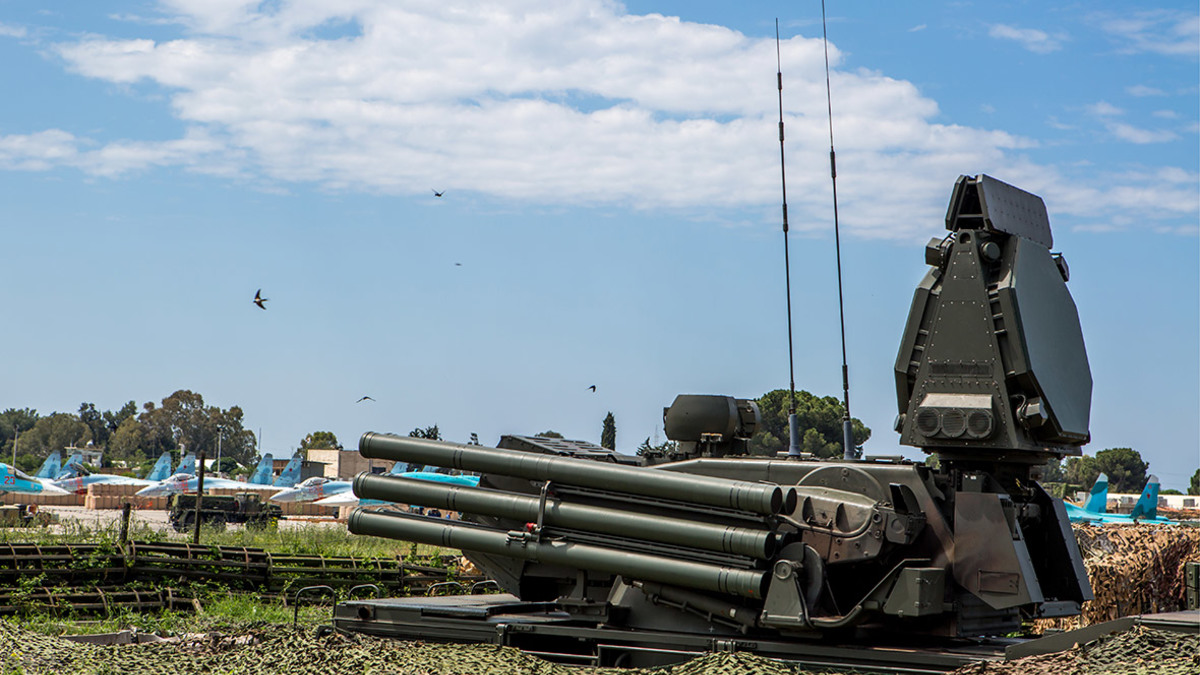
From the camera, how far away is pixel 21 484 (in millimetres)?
54781

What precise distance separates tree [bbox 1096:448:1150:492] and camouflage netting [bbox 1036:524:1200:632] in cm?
11038

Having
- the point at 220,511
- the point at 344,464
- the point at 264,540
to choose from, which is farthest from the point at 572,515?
the point at 344,464

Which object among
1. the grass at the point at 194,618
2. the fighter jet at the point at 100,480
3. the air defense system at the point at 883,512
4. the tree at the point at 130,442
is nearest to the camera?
the air defense system at the point at 883,512

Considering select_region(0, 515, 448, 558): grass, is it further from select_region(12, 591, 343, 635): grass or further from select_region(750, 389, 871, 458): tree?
select_region(750, 389, 871, 458): tree

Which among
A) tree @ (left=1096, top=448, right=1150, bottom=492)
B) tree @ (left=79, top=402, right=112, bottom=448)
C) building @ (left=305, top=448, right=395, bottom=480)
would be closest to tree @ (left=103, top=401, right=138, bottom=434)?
tree @ (left=79, top=402, right=112, bottom=448)

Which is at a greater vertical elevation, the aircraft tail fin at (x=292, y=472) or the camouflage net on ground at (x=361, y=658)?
the aircraft tail fin at (x=292, y=472)

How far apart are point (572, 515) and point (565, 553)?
1.04ft

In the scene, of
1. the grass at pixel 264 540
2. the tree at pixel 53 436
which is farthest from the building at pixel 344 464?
the grass at pixel 264 540

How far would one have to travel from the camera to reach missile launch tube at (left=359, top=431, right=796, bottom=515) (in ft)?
31.3

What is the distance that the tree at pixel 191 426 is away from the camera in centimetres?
12912

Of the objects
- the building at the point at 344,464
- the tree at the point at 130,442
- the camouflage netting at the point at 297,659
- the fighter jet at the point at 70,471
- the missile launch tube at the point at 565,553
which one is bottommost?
the camouflage netting at the point at 297,659

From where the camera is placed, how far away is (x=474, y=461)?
1102 cm

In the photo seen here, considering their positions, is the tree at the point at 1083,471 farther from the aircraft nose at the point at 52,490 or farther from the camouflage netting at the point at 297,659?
the camouflage netting at the point at 297,659

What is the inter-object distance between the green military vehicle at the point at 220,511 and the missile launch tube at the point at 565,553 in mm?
23352
